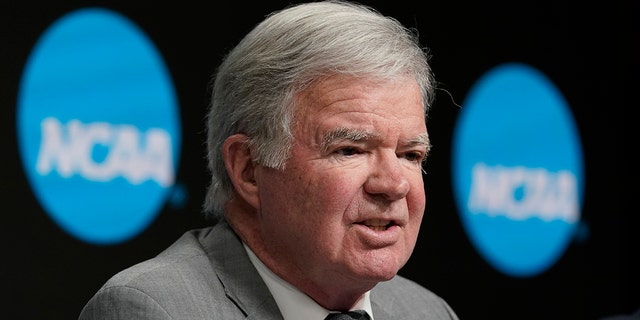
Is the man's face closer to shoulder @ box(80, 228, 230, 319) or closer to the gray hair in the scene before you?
the gray hair

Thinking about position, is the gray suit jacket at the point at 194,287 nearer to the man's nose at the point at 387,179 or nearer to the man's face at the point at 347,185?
the man's face at the point at 347,185

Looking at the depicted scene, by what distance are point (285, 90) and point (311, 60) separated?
98 millimetres

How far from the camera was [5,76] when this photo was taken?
3473mm

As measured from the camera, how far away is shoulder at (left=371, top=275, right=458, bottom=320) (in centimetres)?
303

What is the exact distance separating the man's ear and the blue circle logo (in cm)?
238

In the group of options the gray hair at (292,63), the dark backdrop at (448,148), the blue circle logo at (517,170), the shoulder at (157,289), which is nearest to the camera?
the shoulder at (157,289)

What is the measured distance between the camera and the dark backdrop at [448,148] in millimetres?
3539

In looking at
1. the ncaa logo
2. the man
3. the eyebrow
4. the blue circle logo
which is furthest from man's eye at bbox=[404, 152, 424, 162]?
the blue circle logo

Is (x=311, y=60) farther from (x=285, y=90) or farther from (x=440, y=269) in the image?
(x=440, y=269)

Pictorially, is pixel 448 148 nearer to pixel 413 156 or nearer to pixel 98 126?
pixel 98 126

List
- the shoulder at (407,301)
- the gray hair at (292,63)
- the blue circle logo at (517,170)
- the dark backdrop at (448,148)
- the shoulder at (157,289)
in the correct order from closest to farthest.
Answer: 1. the shoulder at (157,289)
2. the gray hair at (292,63)
3. the shoulder at (407,301)
4. the dark backdrop at (448,148)
5. the blue circle logo at (517,170)

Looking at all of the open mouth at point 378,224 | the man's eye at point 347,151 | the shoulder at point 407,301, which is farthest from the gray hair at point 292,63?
the shoulder at point 407,301

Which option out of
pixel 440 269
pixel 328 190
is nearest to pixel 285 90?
pixel 328 190

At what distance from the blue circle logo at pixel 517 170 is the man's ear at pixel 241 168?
2377 millimetres
